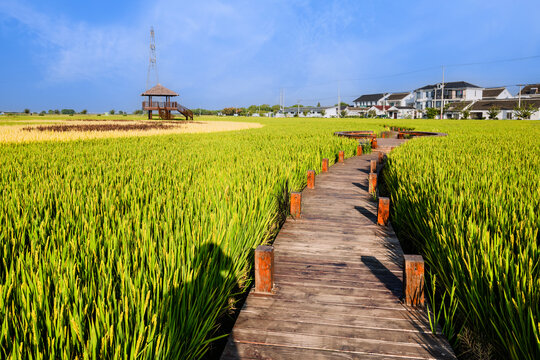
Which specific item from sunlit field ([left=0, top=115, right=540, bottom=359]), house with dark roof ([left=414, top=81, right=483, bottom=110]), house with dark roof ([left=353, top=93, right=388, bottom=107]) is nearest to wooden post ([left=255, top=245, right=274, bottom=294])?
sunlit field ([left=0, top=115, right=540, bottom=359])

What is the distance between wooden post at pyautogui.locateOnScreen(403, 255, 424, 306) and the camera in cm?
275

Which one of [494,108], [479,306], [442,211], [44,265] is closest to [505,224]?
[442,211]

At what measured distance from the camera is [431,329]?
2.44 m

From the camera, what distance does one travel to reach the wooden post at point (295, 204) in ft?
16.4

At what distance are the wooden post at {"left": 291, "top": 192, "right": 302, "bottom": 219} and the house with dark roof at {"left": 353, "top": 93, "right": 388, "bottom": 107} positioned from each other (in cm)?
10072

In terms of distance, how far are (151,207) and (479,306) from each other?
282cm

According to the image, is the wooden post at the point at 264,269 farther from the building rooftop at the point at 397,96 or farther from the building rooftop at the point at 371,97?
the building rooftop at the point at 371,97

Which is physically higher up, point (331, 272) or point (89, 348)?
point (89, 348)

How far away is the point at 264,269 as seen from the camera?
2.94 m

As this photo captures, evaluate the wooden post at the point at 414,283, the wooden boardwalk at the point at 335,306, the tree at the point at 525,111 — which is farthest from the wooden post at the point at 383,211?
the tree at the point at 525,111

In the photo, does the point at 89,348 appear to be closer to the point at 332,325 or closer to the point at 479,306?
the point at 332,325

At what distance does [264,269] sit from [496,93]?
87359 millimetres

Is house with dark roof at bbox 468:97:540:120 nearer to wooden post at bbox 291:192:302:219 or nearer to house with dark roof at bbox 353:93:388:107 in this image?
house with dark roof at bbox 353:93:388:107

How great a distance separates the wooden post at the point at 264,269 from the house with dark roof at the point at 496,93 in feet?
280
